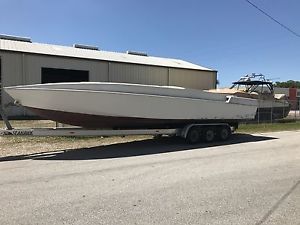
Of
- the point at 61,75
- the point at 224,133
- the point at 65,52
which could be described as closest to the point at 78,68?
the point at 65,52

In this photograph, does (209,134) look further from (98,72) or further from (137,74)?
(137,74)

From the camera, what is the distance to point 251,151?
46.0ft

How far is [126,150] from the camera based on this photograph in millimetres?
14047

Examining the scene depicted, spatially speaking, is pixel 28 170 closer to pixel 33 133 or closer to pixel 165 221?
pixel 33 133

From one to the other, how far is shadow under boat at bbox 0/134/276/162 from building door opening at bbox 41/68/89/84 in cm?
2046

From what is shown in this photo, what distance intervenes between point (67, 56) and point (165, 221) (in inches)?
1194

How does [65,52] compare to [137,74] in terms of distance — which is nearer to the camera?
[65,52]

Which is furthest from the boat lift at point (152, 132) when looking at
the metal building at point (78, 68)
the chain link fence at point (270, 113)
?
the metal building at point (78, 68)

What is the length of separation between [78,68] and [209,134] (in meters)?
21.2

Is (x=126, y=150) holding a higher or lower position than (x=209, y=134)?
lower

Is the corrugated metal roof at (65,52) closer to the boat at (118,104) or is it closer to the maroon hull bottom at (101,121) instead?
the maroon hull bottom at (101,121)


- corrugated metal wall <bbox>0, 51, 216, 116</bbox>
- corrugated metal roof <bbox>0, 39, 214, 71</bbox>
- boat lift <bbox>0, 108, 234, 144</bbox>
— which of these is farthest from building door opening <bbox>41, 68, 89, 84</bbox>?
boat lift <bbox>0, 108, 234, 144</bbox>

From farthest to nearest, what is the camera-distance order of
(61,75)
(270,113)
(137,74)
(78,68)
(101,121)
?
(137,74) → (61,75) → (78,68) → (270,113) → (101,121)

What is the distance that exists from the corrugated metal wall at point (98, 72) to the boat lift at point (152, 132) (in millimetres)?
13300
